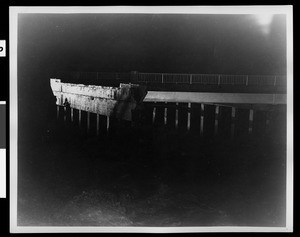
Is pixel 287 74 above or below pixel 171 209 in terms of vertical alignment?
above

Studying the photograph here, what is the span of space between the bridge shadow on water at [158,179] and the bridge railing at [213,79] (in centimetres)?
21

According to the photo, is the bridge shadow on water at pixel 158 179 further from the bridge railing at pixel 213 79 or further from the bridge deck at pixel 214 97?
the bridge railing at pixel 213 79

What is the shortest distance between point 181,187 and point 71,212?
2.35ft

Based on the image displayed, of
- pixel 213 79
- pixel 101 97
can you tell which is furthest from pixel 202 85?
pixel 101 97

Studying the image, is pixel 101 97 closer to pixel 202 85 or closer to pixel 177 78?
pixel 177 78

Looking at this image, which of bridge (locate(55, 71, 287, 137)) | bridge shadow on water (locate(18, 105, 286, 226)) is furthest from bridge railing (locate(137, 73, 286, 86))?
bridge shadow on water (locate(18, 105, 286, 226))

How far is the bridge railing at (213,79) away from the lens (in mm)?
2512

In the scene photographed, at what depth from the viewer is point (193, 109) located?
256 cm

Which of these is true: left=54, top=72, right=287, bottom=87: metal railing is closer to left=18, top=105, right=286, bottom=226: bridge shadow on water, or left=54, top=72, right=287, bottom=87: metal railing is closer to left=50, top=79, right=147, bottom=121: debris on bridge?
left=50, top=79, right=147, bottom=121: debris on bridge

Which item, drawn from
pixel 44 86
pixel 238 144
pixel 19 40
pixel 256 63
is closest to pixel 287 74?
pixel 256 63

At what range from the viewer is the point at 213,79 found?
254 centimetres

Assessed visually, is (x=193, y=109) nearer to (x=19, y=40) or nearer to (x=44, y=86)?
(x=44, y=86)

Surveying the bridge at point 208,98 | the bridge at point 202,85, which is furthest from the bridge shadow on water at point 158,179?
the bridge at point 202,85

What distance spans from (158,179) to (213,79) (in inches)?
28.6
